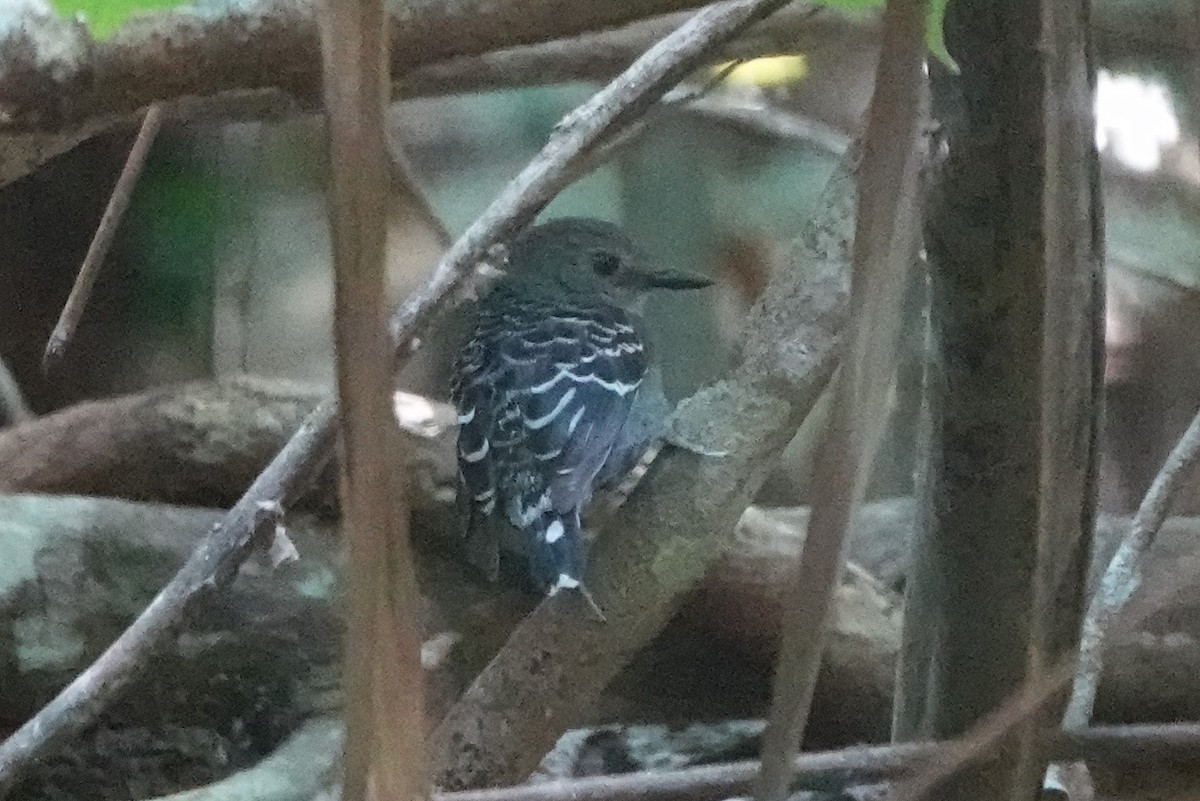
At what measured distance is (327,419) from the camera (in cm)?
102

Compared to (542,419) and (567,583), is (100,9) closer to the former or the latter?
(567,583)

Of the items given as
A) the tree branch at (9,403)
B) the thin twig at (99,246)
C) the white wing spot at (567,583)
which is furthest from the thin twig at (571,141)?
the tree branch at (9,403)

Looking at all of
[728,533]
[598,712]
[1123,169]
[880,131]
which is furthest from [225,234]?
[880,131]

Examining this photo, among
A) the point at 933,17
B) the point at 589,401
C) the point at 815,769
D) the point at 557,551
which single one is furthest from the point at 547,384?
the point at 933,17

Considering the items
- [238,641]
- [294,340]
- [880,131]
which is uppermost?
[880,131]

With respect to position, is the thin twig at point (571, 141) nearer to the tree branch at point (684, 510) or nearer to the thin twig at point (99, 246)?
the tree branch at point (684, 510)

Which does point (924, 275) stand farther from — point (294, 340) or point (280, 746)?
point (294, 340)

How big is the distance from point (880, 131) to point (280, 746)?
1.26 m

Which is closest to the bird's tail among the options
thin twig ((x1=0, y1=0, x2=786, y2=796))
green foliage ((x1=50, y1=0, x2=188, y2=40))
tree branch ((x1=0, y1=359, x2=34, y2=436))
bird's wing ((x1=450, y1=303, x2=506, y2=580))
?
bird's wing ((x1=450, y1=303, x2=506, y2=580))

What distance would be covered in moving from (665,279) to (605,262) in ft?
0.29

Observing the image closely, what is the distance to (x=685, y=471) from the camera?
4.09ft

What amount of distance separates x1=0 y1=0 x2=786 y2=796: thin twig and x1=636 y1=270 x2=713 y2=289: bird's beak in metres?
0.61

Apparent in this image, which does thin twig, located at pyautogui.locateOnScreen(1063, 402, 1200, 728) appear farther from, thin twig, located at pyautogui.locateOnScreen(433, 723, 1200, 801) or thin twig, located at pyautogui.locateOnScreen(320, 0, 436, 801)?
thin twig, located at pyautogui.locateOnScreen(320, 0, 436, 801)

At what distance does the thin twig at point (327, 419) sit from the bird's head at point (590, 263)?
61cm
